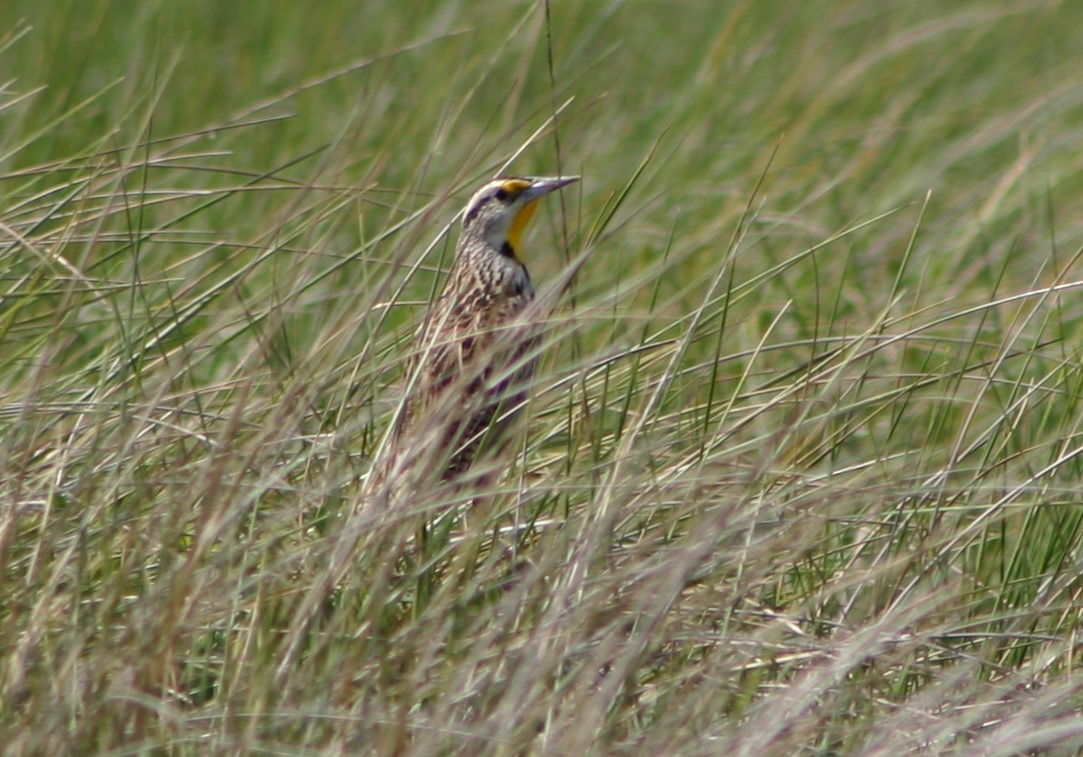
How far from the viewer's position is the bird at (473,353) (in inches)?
97.0

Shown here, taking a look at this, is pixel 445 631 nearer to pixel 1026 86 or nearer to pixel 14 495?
pixel 14 495

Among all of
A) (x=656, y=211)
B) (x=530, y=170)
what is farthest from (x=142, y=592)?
(x=530, y=170)

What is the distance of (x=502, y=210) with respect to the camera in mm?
3744

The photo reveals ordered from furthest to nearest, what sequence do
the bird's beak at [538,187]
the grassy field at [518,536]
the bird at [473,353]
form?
the bird's beak at [538,187], the bird at [473,353], the grassy field at [518,536]

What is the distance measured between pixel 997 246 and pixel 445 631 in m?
2.95

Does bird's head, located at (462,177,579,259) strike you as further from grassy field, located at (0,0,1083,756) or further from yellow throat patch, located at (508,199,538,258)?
grassy field, located at (0,0,1083,756)

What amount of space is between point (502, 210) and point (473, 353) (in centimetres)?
52

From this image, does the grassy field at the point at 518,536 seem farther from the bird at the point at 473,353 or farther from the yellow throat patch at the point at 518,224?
the yellow throat patch at the point at 518,224

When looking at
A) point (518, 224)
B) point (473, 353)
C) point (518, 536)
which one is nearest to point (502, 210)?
point (518, 224)

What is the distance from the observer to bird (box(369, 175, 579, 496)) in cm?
246

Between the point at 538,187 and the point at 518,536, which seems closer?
the point at 518,536

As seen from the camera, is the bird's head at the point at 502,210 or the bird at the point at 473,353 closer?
the bird at the point at 473,353

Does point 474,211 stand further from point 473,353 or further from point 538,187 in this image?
point 473,353

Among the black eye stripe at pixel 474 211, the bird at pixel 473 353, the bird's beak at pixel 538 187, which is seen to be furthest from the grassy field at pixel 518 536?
the bird's beak at pixel 538 187
